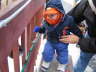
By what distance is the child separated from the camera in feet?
3.40

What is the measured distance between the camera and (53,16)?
40.4 inches

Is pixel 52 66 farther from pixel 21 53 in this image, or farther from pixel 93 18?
pixel 93 18

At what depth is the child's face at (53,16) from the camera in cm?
102

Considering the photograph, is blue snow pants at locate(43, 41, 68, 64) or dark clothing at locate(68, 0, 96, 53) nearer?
dark clothing at locate(68, 0, 96, 53)

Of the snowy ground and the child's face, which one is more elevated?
the child's face

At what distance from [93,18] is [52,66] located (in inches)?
19.8

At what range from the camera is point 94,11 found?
1.00 meters

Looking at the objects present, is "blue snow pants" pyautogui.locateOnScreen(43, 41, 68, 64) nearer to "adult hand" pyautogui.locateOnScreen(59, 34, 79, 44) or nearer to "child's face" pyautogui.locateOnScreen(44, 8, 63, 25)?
"adult hand" pyautogui.locateOnScreen(59, 34, 79, 44)

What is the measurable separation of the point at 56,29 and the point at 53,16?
97mm

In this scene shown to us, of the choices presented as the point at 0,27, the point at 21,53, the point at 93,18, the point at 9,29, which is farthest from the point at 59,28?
the point at 0,27

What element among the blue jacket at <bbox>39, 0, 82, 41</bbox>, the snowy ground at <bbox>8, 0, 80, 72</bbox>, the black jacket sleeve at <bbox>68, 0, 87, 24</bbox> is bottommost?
the snowy ground at <bbox>8, 0, 80, 72</bbox>

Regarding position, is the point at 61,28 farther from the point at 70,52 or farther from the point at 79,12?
the point at 70,52

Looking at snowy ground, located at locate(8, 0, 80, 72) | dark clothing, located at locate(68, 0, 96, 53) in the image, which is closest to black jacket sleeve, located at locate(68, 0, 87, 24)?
dark clothing, located at locate(68, 0, 96, 53)

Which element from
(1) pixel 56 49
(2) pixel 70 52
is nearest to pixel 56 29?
(1) pixel 56 49
